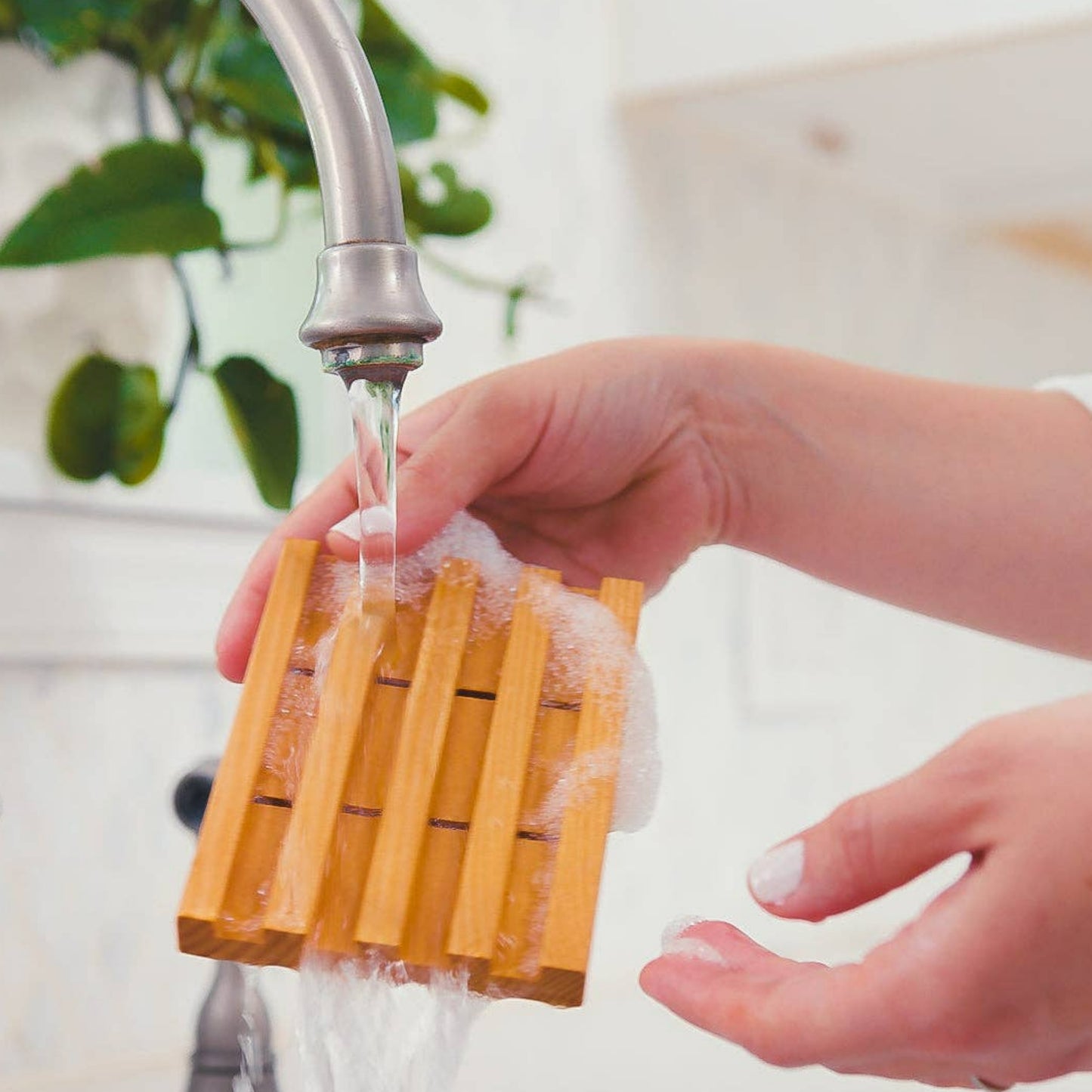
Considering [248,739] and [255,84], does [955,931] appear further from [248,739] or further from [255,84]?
[255,84]

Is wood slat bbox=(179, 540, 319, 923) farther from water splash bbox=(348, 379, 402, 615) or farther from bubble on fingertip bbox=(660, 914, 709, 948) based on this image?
bubble on fingertip bbox=(660, 914, 709, 948)

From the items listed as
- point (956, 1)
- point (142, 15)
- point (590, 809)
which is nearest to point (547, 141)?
point (956, 1)

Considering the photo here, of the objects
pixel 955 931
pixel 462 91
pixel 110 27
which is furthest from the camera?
pixel 462 91

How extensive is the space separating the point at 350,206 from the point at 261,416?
1.74 ft

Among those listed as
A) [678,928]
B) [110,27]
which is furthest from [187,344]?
[678,928]

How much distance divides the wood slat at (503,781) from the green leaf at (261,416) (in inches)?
16.2

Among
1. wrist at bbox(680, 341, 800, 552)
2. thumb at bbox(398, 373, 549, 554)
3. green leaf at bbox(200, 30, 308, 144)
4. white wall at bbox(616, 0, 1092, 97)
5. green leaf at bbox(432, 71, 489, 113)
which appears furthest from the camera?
white wall at bbox(616, 0, 1092, 97)

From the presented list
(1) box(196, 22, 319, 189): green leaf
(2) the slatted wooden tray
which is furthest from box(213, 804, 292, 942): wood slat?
(1) box(196, 22, 319, 189): green leaf

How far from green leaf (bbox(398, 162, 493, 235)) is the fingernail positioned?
0.72 meters

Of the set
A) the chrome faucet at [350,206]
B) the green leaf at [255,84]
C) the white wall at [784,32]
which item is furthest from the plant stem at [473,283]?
the chrome faucet at [350,206]

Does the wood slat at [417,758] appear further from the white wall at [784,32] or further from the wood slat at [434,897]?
the white wall at [784,32]

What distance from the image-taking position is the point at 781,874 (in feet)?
1.32

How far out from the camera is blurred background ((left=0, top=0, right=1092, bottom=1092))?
974 mm

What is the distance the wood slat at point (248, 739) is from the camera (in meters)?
0.48
